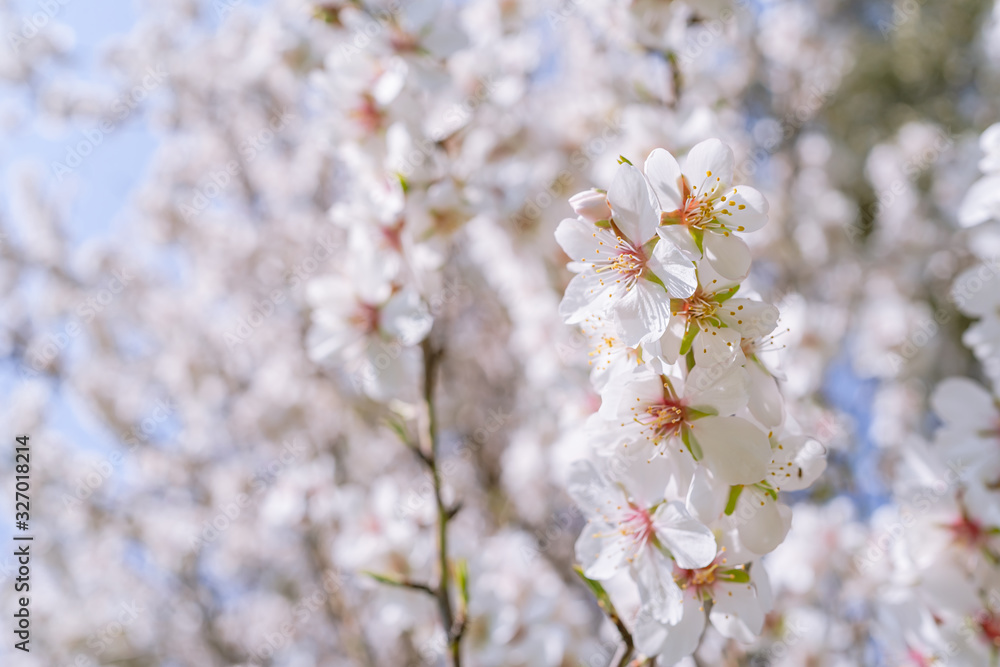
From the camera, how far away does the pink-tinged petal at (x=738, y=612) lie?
2.97 ft

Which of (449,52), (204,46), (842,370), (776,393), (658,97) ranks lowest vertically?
(842,370)

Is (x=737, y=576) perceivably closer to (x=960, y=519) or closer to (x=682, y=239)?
(x=682, y=239)

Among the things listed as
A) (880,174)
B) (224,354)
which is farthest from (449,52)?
(880,174)

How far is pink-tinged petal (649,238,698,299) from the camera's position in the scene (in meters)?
0.78

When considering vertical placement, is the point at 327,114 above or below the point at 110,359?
above

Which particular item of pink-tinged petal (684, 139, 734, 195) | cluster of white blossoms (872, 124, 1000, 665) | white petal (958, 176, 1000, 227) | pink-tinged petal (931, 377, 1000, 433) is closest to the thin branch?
pink-tinged petal (684, 139, 734, 195)

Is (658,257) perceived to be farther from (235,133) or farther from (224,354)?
(235,133)

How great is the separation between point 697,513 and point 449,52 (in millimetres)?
1260

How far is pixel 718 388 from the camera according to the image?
81cm

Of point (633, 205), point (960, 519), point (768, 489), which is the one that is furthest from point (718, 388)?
point (960, 519)

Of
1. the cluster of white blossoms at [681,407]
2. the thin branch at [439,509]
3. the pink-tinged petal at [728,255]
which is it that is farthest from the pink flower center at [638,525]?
the thin branch at [439,509]

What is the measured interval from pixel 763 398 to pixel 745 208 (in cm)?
25

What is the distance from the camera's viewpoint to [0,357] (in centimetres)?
414

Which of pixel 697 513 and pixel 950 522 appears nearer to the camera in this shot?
pixel 697 513
